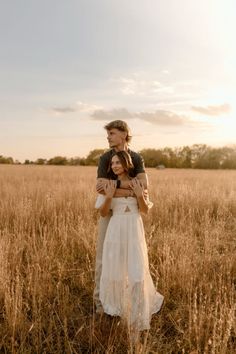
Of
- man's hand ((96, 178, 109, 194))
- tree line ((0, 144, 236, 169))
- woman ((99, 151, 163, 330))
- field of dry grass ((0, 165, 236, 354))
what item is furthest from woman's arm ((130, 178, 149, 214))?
tree line ((0, 144, 236, 169))

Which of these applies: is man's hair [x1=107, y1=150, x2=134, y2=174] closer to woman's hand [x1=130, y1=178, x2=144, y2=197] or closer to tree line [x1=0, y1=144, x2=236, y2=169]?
woman's hand [x1=130, y1=178, x2=144, y2=197]

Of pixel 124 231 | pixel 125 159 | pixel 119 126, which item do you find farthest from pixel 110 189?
pixel 119 126

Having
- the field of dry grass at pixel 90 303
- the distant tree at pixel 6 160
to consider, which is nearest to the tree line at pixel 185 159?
the distant tree at pixel 6 160

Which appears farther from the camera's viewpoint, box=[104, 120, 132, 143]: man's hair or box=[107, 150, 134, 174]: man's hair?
box=[104, 120, 132, 143]: man's hair

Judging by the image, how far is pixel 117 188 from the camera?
10.2ft

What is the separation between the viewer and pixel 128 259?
313 cm

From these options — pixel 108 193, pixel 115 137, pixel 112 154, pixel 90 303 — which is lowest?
pixel 90 303

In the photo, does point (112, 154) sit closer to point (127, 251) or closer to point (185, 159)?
point (127, 251)

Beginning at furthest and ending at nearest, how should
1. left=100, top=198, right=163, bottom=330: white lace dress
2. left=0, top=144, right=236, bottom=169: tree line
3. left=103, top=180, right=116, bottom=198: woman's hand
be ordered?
left=0, top=144, right=236, bottom=169: tree line → left=100, top=198, right=163, bottom=330: white lace dress → left=103, top=180, right=116, bottom=198: woman's hand

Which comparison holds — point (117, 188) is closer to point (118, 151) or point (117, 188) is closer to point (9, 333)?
point (118, 151)

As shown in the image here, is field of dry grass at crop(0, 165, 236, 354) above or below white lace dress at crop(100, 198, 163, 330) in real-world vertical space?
below

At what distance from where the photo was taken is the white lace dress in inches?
123

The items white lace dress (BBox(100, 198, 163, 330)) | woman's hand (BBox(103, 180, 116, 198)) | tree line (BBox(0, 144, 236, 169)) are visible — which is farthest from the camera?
tree line (BBox(0, 144, 236, 169))

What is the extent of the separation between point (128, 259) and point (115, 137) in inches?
40.9
